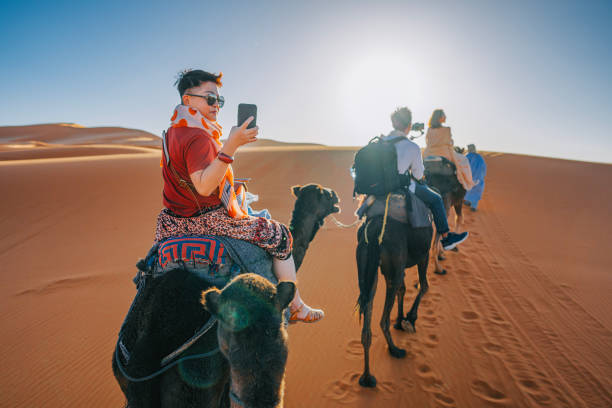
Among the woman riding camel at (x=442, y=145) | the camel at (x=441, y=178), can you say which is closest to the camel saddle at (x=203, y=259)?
the camel at (x=441, y=178)

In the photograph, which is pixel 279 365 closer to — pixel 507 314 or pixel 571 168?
pixel 507 314

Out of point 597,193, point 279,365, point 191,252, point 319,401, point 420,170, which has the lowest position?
point 319,401

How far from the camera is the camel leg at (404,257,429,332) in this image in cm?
486

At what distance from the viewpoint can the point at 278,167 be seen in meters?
19.0

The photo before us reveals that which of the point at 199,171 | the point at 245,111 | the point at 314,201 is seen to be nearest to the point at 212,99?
the point at 245,111

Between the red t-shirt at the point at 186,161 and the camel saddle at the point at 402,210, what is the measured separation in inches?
110

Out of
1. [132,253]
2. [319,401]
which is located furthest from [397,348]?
[132,253]

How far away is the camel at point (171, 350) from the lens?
4.98ft

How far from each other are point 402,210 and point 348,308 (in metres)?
2.52

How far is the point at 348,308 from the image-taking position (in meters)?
5.71

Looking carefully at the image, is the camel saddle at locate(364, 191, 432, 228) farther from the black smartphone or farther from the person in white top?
the black smartphone

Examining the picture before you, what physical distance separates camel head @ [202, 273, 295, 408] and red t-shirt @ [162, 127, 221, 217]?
2.88ft

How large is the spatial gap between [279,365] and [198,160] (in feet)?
4.19

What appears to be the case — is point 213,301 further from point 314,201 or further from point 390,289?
point 390,289
